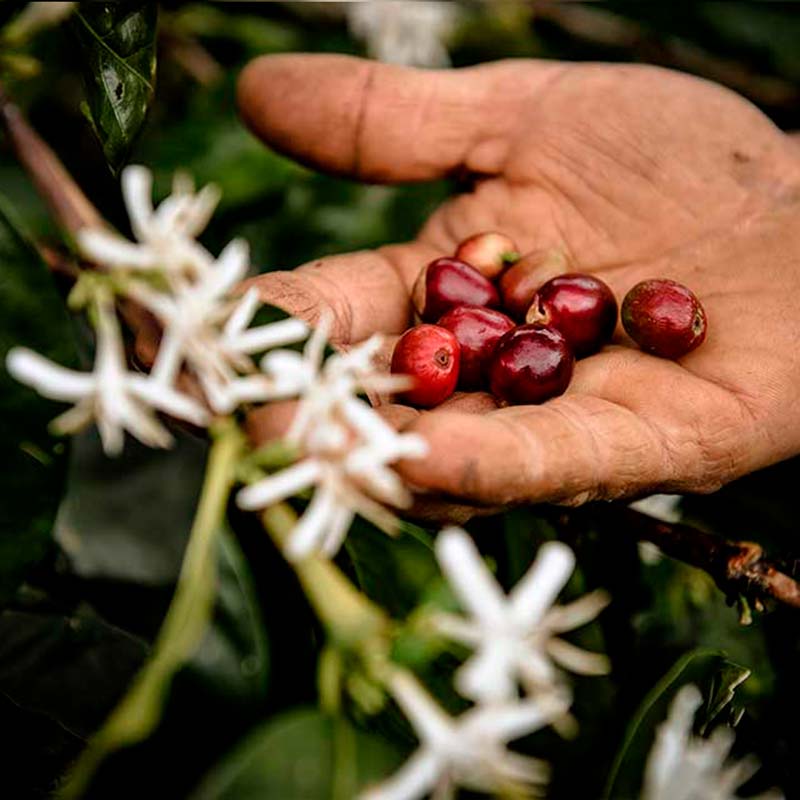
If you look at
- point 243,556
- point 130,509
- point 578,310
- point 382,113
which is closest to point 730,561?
point 578,310

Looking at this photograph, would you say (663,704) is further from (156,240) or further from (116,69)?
(116,69)

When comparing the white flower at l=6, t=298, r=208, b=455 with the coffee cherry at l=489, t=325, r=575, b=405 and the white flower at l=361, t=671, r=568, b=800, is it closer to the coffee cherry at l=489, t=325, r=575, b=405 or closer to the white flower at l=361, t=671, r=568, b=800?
the white flower at l=361, t=671, r=568, b=800

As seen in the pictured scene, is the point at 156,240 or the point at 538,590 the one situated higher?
the point at 156,240

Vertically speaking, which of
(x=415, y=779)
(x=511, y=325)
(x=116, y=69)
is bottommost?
(x=511, y=325)

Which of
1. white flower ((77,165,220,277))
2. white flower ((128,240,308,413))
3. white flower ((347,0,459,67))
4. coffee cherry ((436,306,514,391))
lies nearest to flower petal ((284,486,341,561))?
white flower ((128,240,308,413))

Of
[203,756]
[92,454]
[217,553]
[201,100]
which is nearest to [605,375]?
[217,553]

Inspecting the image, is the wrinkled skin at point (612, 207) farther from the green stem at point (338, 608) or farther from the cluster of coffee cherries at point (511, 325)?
the green stem at point (338, 608)

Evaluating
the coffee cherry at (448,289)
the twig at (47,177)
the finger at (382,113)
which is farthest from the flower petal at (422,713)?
the finger at (382,113)
